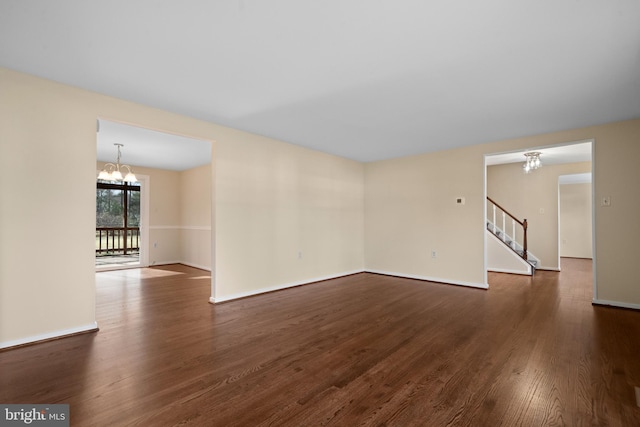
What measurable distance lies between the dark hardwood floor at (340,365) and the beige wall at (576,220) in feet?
20.1

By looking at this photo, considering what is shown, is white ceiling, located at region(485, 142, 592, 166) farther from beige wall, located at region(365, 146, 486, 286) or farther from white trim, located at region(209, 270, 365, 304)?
white trim, located at region(209, 270, 365, 304)

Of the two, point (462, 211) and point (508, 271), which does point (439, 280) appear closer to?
point (462, 211)

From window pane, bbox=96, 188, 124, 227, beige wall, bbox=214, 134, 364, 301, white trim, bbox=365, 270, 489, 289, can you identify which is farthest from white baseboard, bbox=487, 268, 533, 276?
window pane, bbox=96, 188, 124, 227

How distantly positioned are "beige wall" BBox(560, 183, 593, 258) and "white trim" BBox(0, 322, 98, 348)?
441 inches

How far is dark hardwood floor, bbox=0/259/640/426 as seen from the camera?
161 centimetres

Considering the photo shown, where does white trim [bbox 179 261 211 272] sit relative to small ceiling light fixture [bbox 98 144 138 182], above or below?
below

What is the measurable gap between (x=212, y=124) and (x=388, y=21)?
271 cm

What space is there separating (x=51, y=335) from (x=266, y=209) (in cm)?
269

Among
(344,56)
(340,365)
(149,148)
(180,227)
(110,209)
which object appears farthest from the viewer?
(110,209)

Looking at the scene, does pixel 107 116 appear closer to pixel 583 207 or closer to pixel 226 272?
pixel 226 272

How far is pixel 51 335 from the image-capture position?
2592 mm

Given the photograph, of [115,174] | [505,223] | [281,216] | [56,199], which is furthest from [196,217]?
[505,223]

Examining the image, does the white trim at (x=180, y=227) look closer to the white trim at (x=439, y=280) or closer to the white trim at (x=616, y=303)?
the white trim at (x=439, y=280)

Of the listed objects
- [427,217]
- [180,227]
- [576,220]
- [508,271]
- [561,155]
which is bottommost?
[508,271]
